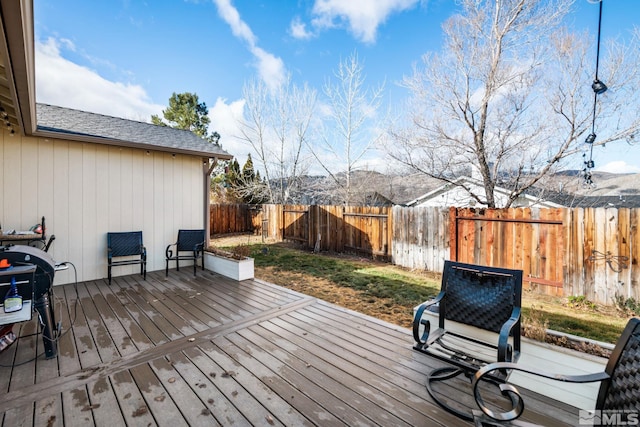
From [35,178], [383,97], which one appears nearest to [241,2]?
[383,97]

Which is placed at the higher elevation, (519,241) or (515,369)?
(519,241)

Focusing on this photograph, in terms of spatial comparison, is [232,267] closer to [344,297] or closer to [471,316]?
[344,297]

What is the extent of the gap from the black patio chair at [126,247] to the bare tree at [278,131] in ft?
32.6

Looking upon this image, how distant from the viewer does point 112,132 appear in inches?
213

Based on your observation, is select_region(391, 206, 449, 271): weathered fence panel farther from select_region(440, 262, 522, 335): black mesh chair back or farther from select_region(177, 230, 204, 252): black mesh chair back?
select_region(177, 230, 204, 252): black mesh chair back

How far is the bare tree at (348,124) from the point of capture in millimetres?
12344

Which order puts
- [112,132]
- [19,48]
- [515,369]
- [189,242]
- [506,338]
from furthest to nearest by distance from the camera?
[189,242] → [112,132] → [19,48] → [506,338] → [515,369]

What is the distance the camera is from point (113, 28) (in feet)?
24.0

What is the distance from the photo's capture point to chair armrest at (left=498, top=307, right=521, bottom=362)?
174 cm

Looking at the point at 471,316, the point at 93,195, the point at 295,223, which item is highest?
the point at 93,195

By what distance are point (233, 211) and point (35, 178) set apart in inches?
354

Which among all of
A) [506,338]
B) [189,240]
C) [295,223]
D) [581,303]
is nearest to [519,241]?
[581,303]

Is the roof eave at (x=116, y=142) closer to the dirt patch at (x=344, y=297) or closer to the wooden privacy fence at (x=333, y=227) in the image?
the dirt patch at (x=344, y=297)

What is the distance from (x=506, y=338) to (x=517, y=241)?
A: 13.7 feet
